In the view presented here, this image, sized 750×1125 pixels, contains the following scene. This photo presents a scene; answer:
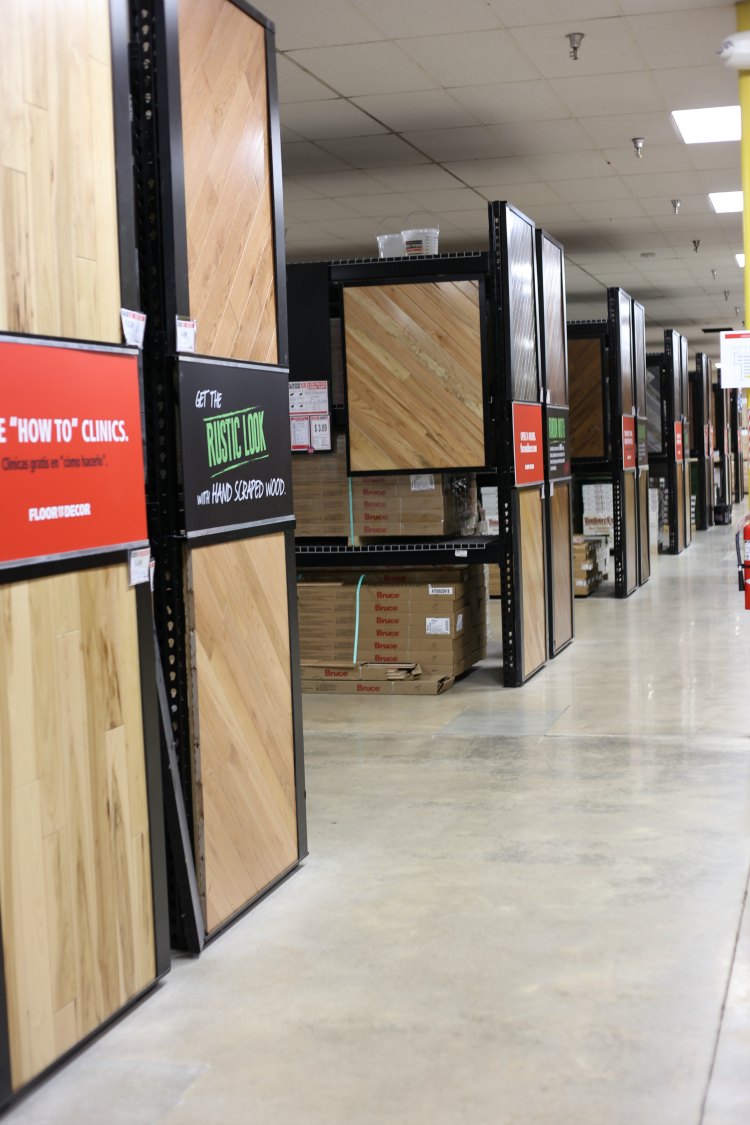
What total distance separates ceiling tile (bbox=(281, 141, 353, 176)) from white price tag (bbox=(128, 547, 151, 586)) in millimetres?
6682

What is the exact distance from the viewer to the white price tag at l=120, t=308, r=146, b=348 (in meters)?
3.08

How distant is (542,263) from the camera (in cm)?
801

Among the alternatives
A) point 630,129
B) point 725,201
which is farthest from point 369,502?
point 725,201

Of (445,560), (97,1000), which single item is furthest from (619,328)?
(97,1000)

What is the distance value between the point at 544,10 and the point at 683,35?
942mm

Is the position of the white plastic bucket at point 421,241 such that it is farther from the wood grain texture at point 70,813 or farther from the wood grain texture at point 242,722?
the wood grain texture at point 70,813

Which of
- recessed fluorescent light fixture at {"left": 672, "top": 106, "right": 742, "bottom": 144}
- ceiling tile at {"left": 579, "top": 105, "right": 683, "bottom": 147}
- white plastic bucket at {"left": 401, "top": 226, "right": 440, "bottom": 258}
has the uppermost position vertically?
ceiling tile at {"left": 579, "top": 105, "right": 683, "bottom": 147}

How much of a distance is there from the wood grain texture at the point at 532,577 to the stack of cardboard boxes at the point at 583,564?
3.55 meters

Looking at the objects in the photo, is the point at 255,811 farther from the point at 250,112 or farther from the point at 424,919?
the point at 250,112

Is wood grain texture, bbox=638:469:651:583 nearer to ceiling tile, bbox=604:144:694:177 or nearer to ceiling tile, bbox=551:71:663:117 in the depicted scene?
ceiling tile, bbox=604:144:694:177

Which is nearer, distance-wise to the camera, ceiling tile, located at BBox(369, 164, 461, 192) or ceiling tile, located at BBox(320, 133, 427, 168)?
ceiling tile, located at BBox(320, 133, 427, 168)

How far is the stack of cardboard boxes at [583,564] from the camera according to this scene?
11562 millimetres

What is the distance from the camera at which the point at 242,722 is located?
3.74 meters

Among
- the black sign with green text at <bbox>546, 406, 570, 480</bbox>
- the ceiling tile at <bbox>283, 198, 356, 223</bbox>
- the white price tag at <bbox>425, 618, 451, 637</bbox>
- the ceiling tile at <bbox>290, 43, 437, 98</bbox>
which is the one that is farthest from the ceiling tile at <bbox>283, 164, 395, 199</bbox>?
the white price tag at <bbox>425, 618, 451, 637</bbox>
